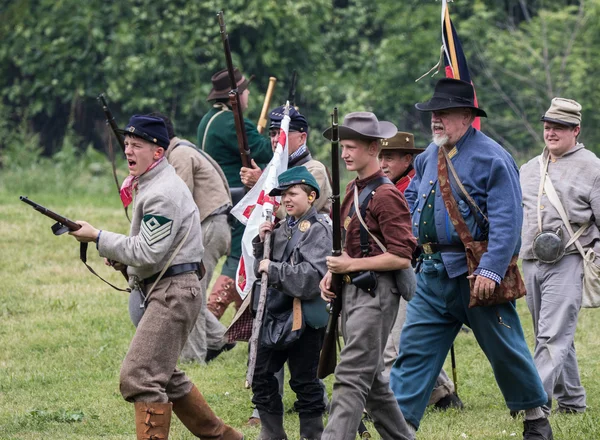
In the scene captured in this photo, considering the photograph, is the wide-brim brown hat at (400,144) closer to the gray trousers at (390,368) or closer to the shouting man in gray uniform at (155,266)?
the gray trousers at (390,368)

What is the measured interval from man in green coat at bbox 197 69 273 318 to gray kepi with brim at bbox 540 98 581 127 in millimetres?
2510

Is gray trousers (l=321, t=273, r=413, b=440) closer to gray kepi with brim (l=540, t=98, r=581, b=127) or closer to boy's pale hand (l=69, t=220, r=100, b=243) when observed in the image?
boy's pale hand (l=69, t=220, r=100, b=243)

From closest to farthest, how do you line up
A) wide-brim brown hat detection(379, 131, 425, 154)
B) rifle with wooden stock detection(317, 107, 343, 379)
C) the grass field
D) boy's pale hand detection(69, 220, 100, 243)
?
rifle with wooden stock detection(317, 107, 343, 379) → boy's pale hand detection(69, 220, 100, 243) → the grass field → wide-brim brown hat detection(379, 131, 425, 154)

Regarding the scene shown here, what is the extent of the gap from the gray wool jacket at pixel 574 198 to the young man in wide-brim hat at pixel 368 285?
2098 mm

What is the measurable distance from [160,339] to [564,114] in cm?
331

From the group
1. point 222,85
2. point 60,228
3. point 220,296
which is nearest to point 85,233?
point 60,228

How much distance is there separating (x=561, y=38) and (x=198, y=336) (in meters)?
16.1

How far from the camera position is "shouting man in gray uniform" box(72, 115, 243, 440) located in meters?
6.39

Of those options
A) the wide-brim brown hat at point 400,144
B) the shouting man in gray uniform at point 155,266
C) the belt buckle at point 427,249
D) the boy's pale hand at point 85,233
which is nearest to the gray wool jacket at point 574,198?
the wide-brim brown hat at point 400,144

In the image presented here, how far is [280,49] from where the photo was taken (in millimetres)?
23359

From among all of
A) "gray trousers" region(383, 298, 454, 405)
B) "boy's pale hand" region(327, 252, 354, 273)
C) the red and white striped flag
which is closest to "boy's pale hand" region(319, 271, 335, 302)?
"boy's pale hand" region(327, 252, 354, 273)

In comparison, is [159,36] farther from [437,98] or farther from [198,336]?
[437,98]

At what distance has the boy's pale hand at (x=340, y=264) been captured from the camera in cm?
608

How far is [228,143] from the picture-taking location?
32.6ft
